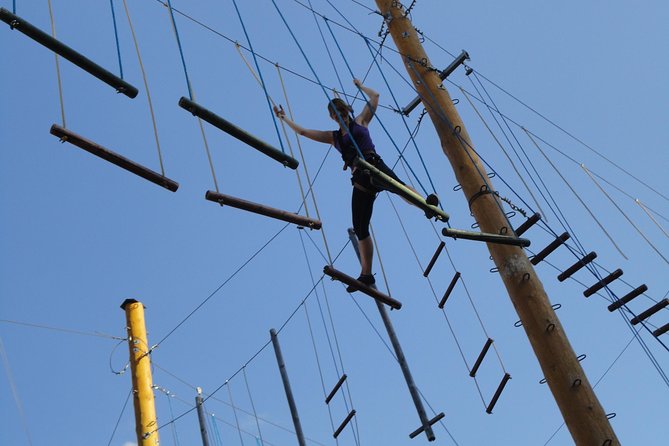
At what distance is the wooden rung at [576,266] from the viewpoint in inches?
270

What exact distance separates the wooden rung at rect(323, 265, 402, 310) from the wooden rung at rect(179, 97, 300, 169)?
2.83 ft

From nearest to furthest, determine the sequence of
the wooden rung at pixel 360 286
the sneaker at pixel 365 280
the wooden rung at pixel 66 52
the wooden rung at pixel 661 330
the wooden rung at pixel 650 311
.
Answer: the wooden rung at pixel 66 52 < the wooden rung at pixel 360 286 < the sneaker at pixel 365 280 < the wooden rung at pixel 650 311 < the wooden rung at pixel 661 330

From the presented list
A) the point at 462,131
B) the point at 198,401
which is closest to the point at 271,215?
the point at 462,131

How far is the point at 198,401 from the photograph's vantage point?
9461 millimetres

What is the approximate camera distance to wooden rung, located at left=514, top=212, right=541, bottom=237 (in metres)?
6.32

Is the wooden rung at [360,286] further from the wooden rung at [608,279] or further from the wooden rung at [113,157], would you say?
the wooden rung at [608,279]

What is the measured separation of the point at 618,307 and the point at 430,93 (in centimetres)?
285

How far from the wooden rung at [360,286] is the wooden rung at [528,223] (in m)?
1.31

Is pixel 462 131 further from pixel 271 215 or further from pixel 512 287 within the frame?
pixel 271 215

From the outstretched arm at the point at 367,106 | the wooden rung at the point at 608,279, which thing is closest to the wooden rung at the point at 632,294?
the wooden rung at the point at 608,279

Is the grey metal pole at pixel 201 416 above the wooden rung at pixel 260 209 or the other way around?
above

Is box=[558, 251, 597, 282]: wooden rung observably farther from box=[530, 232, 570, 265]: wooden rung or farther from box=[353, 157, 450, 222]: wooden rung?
box=[353, 157, 450, 222]: wooden rung

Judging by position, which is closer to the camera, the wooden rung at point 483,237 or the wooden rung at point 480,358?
the wooden rung at point 483,237

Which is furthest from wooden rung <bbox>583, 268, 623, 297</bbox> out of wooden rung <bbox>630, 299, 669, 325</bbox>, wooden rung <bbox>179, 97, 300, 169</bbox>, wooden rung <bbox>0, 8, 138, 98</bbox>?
wooden rung <bbox>0, 8, 138, 98</bbox>
